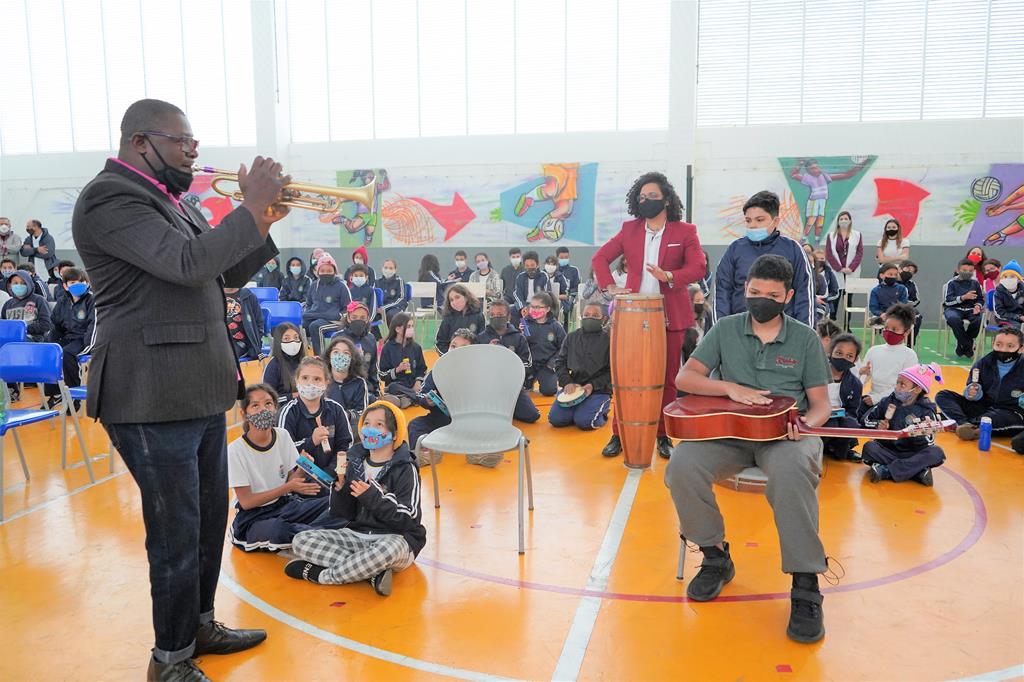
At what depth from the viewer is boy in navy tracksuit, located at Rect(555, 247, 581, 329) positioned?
35.7 ft

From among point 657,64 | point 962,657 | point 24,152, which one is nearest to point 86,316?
point 962,657

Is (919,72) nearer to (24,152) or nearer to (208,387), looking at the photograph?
(208,387)

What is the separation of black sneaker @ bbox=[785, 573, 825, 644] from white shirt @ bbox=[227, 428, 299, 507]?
94.7 inches

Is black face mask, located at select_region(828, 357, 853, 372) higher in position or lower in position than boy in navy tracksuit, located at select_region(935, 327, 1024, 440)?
higher

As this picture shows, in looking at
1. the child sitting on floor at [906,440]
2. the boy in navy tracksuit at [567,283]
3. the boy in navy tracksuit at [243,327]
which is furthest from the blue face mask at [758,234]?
the boy in navy tracksuit at [567,283]

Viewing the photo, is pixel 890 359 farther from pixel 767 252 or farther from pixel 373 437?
pixel 373 437

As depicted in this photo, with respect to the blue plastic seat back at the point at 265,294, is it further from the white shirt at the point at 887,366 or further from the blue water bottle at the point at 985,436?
the blue water bottle at the point at 985,436

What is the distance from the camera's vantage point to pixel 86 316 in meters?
7.46

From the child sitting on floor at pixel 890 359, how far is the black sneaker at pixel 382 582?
404 centimetres

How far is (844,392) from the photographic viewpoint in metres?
5.27

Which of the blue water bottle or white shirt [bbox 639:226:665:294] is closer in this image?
white shirt [bbox 639:226:665:294]

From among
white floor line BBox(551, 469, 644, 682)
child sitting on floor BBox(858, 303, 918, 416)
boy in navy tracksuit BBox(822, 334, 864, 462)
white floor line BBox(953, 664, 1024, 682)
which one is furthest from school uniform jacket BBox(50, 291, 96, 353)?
white floor line BBox(953, 664, 1024, 682)

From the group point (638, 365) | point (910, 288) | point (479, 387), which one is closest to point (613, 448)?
point (638, 365)

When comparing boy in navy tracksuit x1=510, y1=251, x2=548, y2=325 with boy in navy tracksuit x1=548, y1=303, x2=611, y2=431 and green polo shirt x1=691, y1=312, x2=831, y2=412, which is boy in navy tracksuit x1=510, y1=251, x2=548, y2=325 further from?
green polo shirt x1=691, y1=312, x2=831, y2=412
